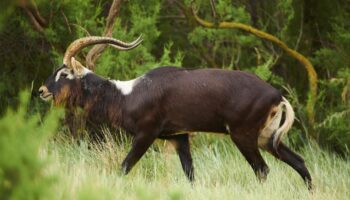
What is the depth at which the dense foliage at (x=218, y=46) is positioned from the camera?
38.5 feet

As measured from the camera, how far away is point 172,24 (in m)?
15.9

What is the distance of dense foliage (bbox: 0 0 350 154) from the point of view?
11.8 meters

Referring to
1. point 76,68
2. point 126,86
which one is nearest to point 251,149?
point 126,86

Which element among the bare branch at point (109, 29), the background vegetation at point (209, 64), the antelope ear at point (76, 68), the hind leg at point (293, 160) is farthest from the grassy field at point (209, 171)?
the bare branch at point (109, 29)

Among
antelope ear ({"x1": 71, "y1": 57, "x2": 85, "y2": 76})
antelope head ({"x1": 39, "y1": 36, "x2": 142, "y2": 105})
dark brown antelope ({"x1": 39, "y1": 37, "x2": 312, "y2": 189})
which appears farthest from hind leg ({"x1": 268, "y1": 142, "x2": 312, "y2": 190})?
Result: antelope ear ({"x1": 71, "y1": 57, "x2": 85, "y2": 76})

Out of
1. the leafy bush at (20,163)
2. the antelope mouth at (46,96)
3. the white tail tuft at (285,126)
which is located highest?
the leafy bush at (20,163)

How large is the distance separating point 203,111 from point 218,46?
19.0 ft

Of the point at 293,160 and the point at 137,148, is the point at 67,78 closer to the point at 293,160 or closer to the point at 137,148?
the point at 137,148

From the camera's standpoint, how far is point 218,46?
14375 mm

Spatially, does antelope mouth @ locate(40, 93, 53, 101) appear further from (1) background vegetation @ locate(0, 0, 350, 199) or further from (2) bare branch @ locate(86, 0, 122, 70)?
(2) bare branch @ locate(86, 0, 122, 70)

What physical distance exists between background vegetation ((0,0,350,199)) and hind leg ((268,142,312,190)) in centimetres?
16

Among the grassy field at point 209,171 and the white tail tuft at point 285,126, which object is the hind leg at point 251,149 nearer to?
the grassy field at point 209,171

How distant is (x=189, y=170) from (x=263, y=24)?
20.5 ft

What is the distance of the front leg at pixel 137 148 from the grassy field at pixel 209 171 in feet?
0.51
